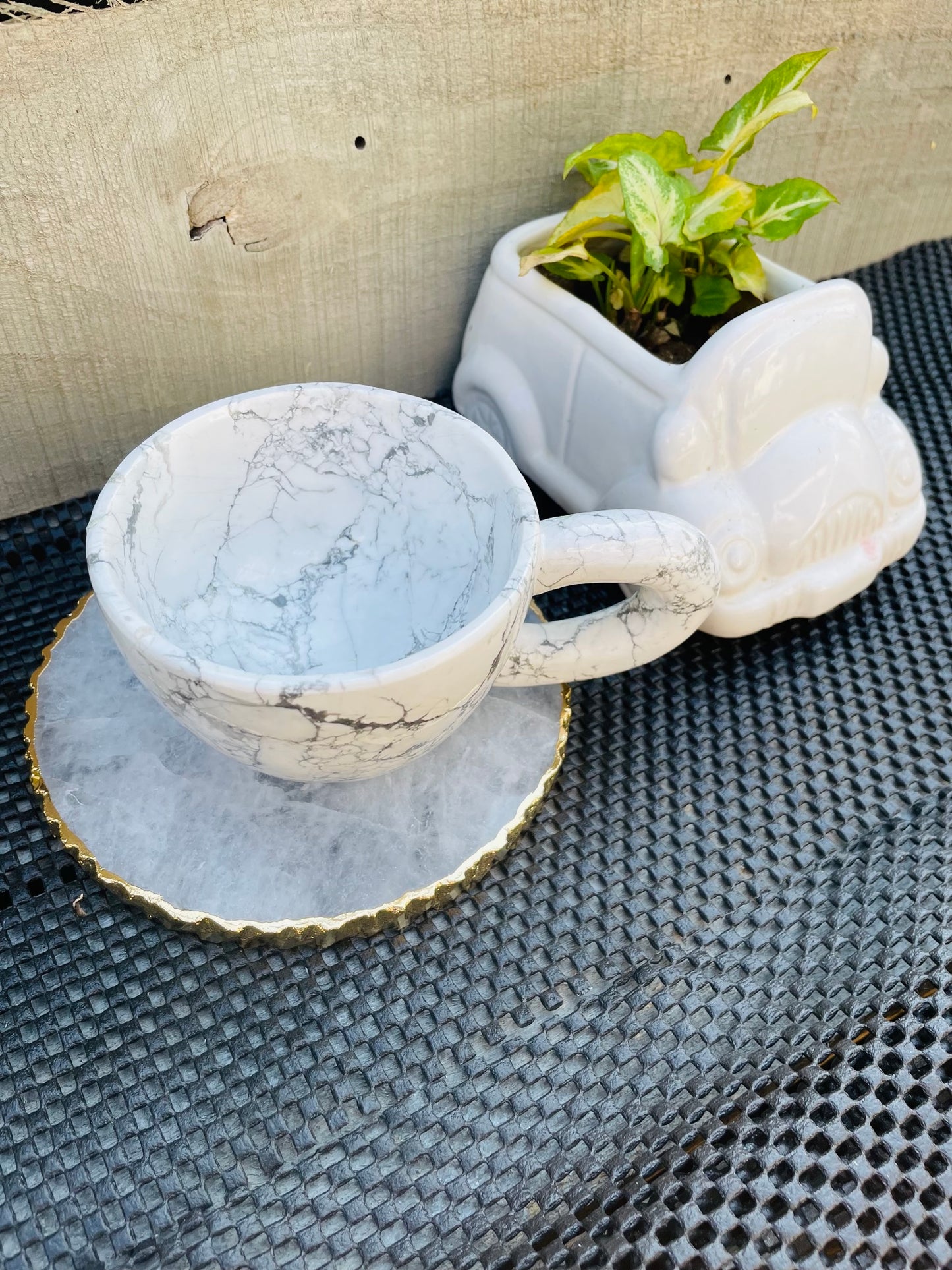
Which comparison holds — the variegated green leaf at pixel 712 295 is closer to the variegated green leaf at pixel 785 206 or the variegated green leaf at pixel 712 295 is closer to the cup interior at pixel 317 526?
the variegated green leaf at pixel 785 206

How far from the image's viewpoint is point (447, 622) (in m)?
0.52

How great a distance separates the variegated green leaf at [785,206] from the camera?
60cm

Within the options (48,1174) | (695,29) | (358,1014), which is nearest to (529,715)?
(358,1014)

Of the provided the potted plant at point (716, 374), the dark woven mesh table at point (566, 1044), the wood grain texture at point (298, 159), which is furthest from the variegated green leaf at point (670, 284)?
the dark woven mesh table at point (566, 1044)

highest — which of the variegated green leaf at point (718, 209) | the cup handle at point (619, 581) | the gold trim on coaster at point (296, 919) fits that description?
the variegated green leaf at point (718, 209)

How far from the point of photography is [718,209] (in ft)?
1.88

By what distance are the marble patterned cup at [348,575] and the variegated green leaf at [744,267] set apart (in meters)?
0.19

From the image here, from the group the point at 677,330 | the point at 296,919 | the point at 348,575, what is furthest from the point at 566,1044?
the point at 677,330

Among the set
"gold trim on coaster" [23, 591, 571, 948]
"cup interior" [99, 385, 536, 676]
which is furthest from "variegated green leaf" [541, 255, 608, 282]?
"gold trim on coaster" [23, 591, 571, 948]

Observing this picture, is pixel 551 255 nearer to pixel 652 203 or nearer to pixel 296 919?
pixel 652 203

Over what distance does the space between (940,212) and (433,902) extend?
0.76 metres

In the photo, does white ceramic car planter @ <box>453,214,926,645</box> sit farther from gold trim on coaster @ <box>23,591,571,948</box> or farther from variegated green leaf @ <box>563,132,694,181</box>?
gold trim on coaster @ <box>23,591,571,948</box>

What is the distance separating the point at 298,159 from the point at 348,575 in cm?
25

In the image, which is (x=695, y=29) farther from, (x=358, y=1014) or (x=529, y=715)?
(x=358, y=1014)
